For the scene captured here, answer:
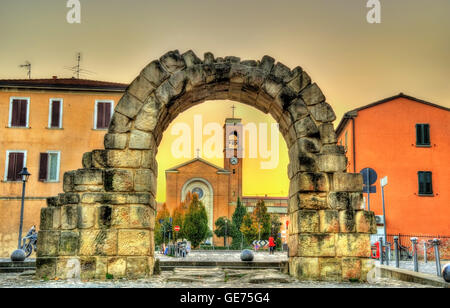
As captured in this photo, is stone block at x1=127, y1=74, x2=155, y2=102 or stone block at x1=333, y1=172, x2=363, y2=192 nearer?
stone block at x1=333, y1=172, x2=363, y2=192

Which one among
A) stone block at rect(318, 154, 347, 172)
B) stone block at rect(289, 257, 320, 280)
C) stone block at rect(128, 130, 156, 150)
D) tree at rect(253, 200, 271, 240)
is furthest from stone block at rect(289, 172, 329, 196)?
tree at rect(253, 200, 271, 240)

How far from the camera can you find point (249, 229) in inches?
2384

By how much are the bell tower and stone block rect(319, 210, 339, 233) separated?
69340mm

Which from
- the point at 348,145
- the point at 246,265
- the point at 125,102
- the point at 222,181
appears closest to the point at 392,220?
the point at 348,145

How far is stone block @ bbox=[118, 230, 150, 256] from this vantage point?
9570 mm

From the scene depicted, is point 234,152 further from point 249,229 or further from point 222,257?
point 222,257

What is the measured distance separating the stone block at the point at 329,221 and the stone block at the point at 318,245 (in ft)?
0.34

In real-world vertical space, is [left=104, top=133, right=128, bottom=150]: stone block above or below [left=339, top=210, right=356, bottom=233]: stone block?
above

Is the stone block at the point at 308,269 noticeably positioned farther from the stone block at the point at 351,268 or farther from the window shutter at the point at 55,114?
the window shutter at the point at 55,114

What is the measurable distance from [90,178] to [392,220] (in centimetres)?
2508

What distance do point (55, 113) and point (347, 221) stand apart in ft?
83.6

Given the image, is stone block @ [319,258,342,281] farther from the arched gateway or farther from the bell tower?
the bell tower

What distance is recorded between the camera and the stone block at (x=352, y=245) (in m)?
9.69

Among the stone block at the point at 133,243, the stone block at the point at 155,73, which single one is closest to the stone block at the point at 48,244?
the stone block at the point at 133,243
